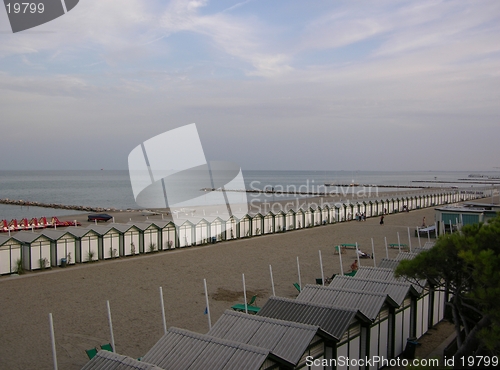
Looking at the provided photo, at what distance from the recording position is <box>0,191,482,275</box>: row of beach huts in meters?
19.8

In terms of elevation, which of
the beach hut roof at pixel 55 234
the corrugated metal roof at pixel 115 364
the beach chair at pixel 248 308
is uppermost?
the corrugated metal roof at pixel 115 364

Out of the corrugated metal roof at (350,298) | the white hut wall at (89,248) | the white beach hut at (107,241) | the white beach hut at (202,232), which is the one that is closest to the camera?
the corrugated metal roof at (350,298)

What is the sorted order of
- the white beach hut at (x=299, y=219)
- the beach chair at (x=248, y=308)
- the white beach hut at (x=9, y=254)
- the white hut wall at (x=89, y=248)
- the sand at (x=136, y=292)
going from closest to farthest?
the sand at (x=136, y=292)
the beach chair at (x=248, y=308)
the white beach hut at (x=9, y=254)
the white hut wall at (x=89, y=248)
the white beach hut at (x=299, y=219)

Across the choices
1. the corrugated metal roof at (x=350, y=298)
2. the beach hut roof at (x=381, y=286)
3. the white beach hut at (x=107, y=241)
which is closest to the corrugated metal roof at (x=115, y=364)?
the corrugated metal roof at (x=350, y=298)

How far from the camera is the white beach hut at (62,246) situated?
20703 mm

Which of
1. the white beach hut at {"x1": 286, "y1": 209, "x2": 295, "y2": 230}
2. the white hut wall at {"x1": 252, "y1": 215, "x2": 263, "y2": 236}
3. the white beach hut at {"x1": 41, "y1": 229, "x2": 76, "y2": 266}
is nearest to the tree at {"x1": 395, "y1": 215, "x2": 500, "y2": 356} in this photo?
the white beach hut at {"x1": 41, "y1": 229, "x2": 76, "y2": 266}

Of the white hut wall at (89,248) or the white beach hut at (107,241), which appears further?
the white beach hut at (107,241)

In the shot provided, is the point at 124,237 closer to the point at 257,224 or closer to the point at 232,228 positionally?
the point at 232,228

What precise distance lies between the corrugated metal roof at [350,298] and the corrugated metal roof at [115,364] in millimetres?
5121

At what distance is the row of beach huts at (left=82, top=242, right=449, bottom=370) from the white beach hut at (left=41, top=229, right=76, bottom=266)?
43.8 feet

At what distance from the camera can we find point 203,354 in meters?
7.74

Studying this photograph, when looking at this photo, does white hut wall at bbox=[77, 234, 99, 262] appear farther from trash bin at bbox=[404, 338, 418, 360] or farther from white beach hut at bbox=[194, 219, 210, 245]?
trash bin at bbox=[404, 338, 418, 360]

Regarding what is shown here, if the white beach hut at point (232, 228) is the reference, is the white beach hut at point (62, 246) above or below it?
above

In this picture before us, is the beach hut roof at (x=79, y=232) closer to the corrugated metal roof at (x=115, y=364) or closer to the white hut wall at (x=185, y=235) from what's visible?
the white hut wall at (x=185, y=235)
